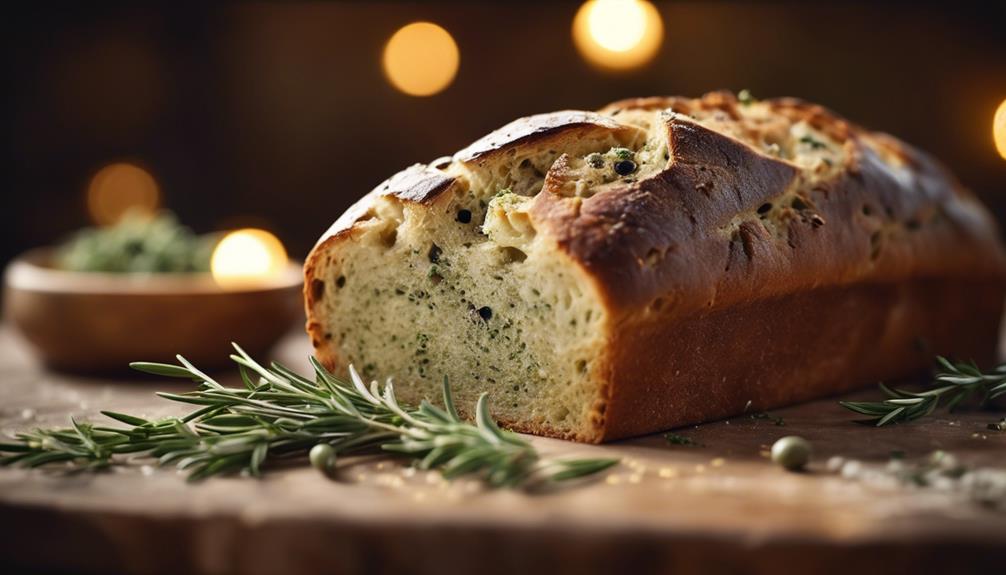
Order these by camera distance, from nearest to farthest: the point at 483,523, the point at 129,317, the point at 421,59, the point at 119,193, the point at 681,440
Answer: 1. the point at 483,523
2. the point at 681,440
3. the point at 129,317
4. the point at 421,59
5. the point at 119,193

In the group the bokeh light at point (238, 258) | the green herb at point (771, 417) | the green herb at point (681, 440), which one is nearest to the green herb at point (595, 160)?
the green herb at point (681, 440)

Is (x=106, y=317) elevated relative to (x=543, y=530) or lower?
elevated

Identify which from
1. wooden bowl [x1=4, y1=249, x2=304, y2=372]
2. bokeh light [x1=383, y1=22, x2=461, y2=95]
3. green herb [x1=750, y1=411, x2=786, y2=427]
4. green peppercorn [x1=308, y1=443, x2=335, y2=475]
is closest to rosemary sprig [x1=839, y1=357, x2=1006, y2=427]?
green herb [x1=750, y1=411, x2=786, y2=427]

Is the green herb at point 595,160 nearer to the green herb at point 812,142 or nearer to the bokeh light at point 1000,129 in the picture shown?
the green herb at point 812,142

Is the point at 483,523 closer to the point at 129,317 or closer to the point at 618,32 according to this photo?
the point at 129,317

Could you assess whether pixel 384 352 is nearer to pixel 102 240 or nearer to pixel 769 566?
pixel 769 566

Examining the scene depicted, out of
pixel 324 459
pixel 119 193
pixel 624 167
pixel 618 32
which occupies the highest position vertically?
pixel 618 32

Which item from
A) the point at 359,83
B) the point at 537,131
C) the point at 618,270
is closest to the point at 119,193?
the point at 359,83

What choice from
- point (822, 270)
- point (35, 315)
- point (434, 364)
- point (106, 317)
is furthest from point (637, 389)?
point (35, 315)
